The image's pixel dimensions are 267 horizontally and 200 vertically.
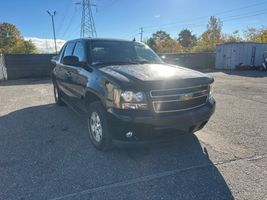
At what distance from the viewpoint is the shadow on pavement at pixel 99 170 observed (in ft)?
8.62

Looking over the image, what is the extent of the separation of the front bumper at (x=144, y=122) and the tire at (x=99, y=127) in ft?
0.59

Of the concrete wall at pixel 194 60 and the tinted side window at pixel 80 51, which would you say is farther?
the concrete wall at pixel 194 60

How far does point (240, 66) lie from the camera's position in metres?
20.2

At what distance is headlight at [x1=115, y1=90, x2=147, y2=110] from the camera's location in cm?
293

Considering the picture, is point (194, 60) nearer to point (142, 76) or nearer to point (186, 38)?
point (142, 76)

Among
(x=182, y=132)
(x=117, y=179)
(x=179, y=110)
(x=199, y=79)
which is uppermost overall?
(x=199, y=79)

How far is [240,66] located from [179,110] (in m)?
19.5

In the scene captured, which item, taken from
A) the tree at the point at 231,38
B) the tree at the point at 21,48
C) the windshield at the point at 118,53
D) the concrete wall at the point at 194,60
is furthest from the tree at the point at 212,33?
the windshield at the point at 118,53

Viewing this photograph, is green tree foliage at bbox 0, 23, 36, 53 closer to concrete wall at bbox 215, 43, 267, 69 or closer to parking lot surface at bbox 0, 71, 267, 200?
concrete wall at bbox 215, 43, 267, 69

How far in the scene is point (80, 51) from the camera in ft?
14.8

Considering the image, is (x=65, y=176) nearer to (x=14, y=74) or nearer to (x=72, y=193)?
(x=72, y=193)

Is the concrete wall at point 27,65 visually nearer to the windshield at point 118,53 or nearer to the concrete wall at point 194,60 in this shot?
the concrete wall at point 194,60

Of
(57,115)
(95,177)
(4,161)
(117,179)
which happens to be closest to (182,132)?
(117,179)

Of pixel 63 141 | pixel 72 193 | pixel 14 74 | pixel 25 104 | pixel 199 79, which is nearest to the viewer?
pixel 72 193
